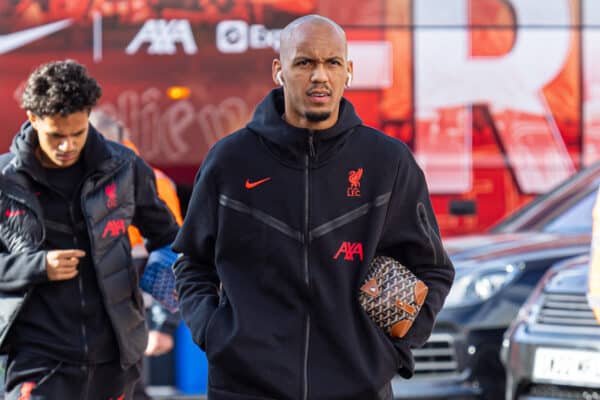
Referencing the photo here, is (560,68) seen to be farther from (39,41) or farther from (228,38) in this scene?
(39,41)

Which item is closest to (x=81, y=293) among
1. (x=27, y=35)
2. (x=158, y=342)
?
(x=158, y=342)

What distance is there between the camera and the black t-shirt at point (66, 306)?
438 centimetres

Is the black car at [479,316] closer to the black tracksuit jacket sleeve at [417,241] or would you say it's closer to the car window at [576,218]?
the car window at [576,218]

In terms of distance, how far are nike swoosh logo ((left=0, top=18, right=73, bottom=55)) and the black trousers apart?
6.00 metres

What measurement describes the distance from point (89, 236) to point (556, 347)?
2.71 meters

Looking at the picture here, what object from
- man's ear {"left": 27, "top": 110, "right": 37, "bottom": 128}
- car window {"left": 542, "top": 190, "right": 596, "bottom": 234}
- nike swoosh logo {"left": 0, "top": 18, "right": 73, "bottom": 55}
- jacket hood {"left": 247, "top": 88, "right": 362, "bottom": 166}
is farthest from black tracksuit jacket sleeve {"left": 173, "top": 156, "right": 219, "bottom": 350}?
nike swoosh logo {"left": 0, "top": 18, "right": 73, "bottom": 55}

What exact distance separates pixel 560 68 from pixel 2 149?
180 inches

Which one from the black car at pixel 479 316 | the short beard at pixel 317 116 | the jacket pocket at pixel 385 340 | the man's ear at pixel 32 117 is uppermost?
the short beard at pixel 317 116

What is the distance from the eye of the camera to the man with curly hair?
4.37 metres

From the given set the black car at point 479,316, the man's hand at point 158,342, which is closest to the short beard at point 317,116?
the man's hand at point 158,342

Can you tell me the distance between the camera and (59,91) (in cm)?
441

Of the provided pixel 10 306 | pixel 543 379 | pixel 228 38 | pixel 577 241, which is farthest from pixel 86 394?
pixel 228 38

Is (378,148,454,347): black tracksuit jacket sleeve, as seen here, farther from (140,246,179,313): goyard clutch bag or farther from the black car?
the black car

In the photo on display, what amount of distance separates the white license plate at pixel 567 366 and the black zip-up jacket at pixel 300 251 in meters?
2.64
